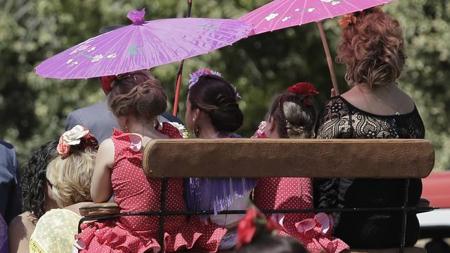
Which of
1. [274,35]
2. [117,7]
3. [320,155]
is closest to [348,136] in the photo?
[320,155]

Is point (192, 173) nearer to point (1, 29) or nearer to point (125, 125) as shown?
point (125, 125)

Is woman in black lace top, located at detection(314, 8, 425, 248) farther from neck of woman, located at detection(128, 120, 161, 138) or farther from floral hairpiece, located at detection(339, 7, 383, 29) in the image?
neck of woman, located at detection(128, 120, 161, 138)

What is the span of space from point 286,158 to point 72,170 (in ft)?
3.59

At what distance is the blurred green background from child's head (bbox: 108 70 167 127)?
6.32m

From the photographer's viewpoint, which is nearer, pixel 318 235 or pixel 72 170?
pixel 318 235

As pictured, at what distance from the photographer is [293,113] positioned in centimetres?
501

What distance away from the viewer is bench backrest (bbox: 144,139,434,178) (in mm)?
4406

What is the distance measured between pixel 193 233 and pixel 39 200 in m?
0.94

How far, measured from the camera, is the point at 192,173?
14.5ft

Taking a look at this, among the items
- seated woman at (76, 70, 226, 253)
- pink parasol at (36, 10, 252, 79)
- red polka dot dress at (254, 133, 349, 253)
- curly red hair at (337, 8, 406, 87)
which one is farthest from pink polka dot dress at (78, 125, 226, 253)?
curly red hair at (337, 8, 406, 87)

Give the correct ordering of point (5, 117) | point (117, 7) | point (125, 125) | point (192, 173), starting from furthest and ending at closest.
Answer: point (5, 117)
point (117, 7)
point (125, 125)
point (192, 173)

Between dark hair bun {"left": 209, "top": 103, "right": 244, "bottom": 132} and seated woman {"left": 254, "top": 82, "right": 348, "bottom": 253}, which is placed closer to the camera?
seated woman {"left": 254, "top": 82, "right": 348, "bottom": 253}

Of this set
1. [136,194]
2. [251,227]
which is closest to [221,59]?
[136,194]

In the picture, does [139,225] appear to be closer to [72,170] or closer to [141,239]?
[141,239]
